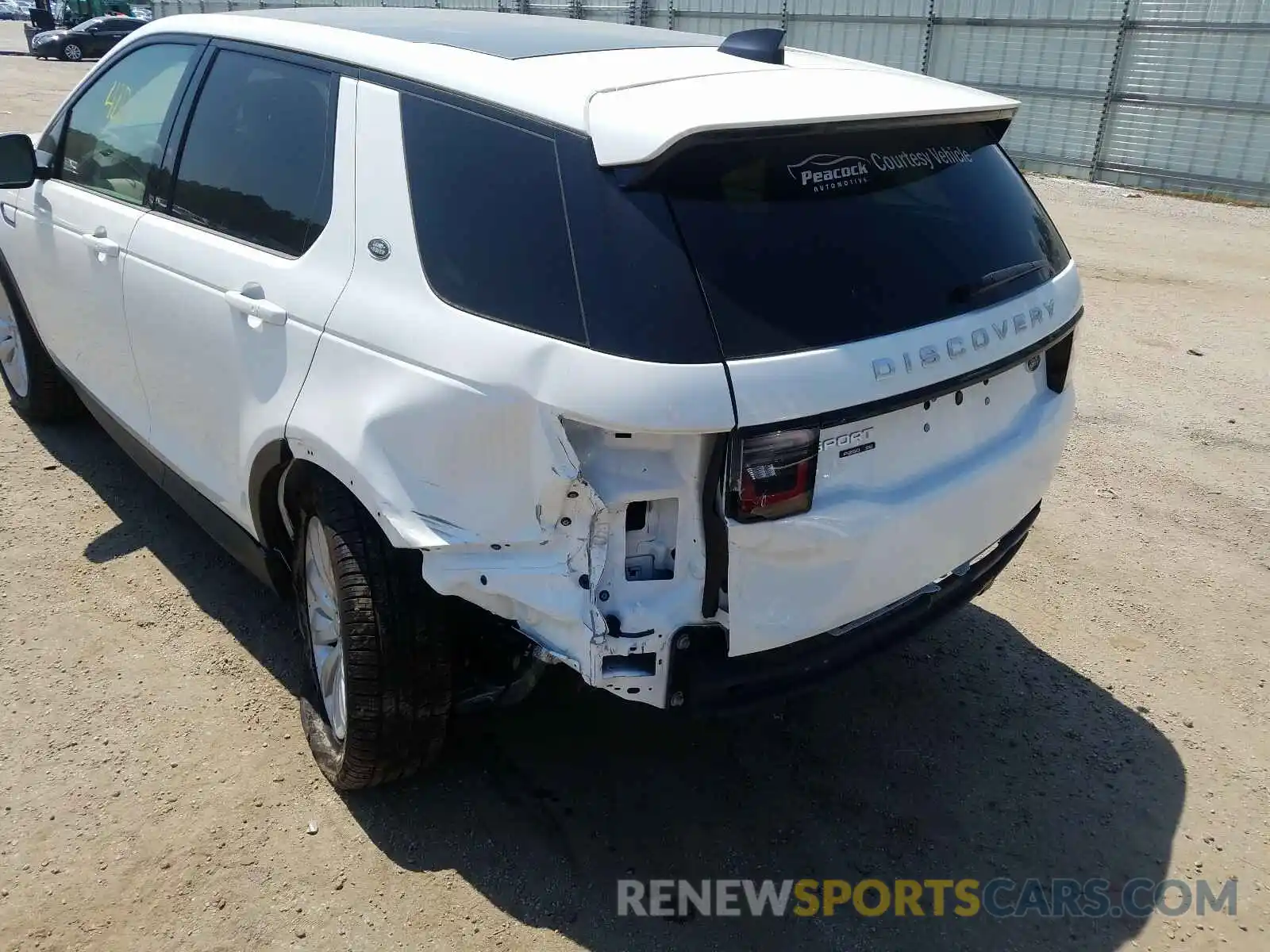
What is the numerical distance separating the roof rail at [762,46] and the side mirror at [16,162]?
9.30ft

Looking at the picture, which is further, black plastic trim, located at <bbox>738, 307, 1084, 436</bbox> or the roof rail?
the roof rail

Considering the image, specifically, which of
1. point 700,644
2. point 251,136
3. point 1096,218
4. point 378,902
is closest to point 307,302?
point 251,136

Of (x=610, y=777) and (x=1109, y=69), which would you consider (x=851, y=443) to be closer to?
(x=610, y=777)

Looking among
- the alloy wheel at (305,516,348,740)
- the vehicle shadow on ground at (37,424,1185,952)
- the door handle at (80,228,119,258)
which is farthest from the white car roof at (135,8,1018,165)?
the vehicle shadow on ground at (37,424,1185,952)

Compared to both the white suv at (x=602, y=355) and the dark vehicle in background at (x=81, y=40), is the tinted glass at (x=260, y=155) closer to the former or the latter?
the white suv at (x=602, y=355)

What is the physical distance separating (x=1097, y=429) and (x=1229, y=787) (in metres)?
2.86

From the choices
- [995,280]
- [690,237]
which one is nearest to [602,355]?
[690,237]

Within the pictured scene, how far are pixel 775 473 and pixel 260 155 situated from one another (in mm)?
1876

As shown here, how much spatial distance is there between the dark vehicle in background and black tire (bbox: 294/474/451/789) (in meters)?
32.8

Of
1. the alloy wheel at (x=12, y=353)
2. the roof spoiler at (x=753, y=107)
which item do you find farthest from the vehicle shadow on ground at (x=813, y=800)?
the alloy wheel at (x=12, y=353)

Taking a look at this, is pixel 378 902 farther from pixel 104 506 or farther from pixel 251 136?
pixel 104 506

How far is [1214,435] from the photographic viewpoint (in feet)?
17.9

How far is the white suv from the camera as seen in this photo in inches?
83.0

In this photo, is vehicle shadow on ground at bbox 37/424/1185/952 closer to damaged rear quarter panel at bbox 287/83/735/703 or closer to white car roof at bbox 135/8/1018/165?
damaged rear quarter panel at bbox 287/83/735/703
